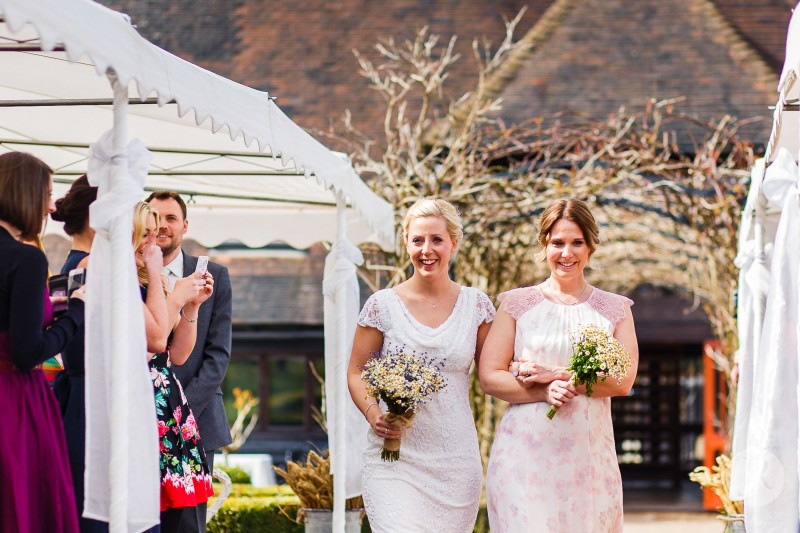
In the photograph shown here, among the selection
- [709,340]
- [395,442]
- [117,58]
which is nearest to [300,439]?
[709,340]

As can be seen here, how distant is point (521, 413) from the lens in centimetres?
505

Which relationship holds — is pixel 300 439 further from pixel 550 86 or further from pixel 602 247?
pixel 550 86

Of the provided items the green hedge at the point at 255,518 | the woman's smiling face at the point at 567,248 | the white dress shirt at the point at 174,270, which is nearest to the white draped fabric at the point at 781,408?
the woman's smiling face at the point at 567,248

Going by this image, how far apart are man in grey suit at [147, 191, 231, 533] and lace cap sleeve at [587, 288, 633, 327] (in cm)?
175

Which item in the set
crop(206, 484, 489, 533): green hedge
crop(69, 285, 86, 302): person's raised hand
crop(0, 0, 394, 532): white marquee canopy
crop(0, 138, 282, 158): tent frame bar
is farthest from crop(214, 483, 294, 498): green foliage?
crop(69, 285, 86, 302): person's raised hand

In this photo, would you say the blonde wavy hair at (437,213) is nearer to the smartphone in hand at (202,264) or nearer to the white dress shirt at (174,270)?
the smartphone in hand at (202,264)

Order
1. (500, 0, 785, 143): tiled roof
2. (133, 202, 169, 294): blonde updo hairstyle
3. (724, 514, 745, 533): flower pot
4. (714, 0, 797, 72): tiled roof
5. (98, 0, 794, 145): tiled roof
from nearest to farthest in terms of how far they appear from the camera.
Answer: (133, 202, 169, 294): blonde updo hairstyle < (724, 514, 745, 533): flower pot < (500, 0, 785, 143): tiled roof < (98, 0, 794, 145): tiled roof < (714, 0, 797, 72): tiled roof

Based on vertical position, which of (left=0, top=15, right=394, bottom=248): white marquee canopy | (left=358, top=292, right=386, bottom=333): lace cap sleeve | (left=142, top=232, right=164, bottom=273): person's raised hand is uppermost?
(left=0, top=15, right=394, bottom=248): white marquee canopy

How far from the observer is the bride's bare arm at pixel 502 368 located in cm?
500

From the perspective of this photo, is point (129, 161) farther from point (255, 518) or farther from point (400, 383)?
point (255, 518)

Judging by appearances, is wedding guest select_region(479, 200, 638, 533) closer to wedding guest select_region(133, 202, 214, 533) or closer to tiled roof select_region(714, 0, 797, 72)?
wedding guest select_region(133, 202, 214, 533)

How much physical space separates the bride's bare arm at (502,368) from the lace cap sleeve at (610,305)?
1.10 ft

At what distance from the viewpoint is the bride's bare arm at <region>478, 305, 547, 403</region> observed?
16.4 ft

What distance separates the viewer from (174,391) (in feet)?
16.9
